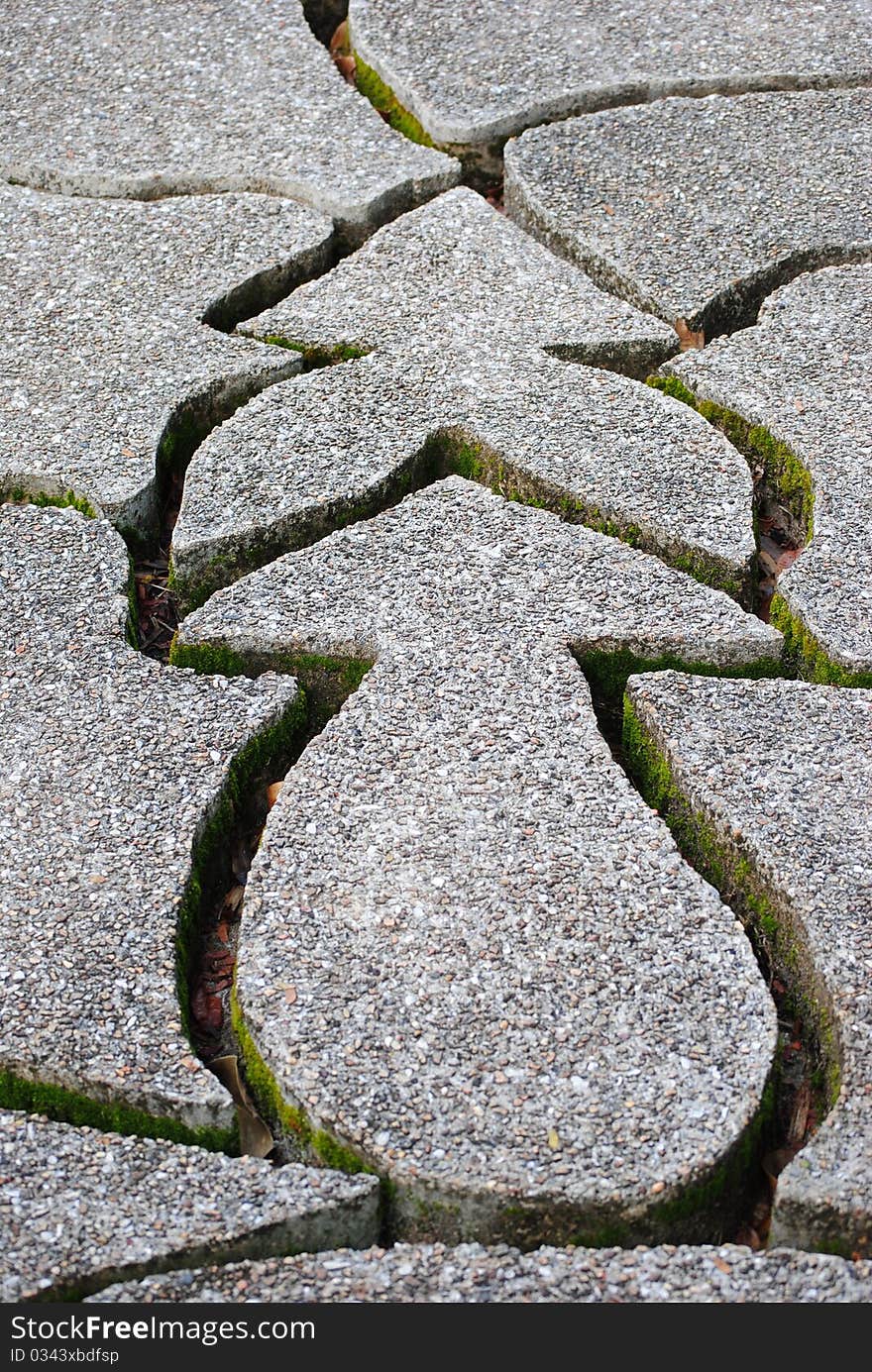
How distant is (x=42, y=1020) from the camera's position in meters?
1.56

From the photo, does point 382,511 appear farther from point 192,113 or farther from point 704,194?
point 192,113

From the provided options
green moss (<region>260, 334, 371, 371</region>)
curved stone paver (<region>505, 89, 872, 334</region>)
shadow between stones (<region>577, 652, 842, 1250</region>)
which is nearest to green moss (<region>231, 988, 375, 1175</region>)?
shadow between stones (<region>577, 652, 842, 1250</region>)

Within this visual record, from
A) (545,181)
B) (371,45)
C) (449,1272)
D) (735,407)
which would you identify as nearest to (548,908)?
(449,1272)

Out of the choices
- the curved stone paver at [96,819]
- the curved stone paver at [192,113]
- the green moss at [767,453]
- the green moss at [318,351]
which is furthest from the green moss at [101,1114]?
the curved stone paver at [192,113]

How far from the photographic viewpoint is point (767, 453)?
238cm

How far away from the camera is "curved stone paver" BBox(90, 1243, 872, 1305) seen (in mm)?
1352

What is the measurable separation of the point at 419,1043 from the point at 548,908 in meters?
0.22

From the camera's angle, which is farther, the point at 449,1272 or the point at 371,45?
the point at 371,45

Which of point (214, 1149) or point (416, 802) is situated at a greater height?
point (416, 802)

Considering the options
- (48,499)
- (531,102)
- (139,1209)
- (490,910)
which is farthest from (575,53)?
(139,1209)

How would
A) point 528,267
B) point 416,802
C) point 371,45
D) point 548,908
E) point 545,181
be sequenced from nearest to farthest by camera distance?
1. point 548,908
2. point 416,802
3. point 528,267
4. point 545,181
5. point 371,45

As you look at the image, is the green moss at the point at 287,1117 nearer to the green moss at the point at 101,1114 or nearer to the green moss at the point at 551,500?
the green moss at the point at 101,1114
